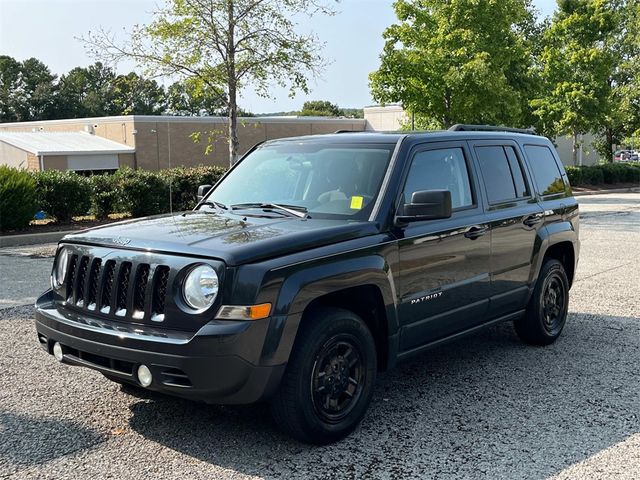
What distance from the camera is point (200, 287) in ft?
12.7

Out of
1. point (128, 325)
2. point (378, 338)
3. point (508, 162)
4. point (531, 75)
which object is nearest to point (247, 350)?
point (128, 325)

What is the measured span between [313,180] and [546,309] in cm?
280

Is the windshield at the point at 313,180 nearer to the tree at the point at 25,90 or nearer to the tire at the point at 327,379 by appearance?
the tire at the point at 327,379

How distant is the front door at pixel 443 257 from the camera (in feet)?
15.8

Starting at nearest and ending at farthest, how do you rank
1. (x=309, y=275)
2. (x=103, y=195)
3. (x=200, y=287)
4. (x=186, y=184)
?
(x=200, y=287)
(x=309, y=275)
(x=103, y=195)
(x=186, y=184)

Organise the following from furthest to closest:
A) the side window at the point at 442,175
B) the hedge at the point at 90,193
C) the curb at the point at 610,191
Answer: the curb at the point at 610,191 < the hedge at the point at 90,193 < the side window at the point at 442,175

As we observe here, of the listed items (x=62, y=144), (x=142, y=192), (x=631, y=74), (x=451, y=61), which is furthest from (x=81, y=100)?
(x=142, y=192)

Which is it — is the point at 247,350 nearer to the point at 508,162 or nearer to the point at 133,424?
the point at 133,424

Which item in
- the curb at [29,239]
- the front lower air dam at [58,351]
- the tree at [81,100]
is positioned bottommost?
the curb at [29,239]

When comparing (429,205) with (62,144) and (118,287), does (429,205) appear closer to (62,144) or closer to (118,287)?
(118,287)

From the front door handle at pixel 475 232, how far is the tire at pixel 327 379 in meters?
1.35

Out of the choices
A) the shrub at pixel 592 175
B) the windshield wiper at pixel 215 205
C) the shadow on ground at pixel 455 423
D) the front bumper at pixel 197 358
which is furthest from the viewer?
the shrub at pixel 592 175

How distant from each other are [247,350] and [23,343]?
3.76 metres

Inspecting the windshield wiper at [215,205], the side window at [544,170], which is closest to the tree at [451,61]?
the side window at [544,170]
